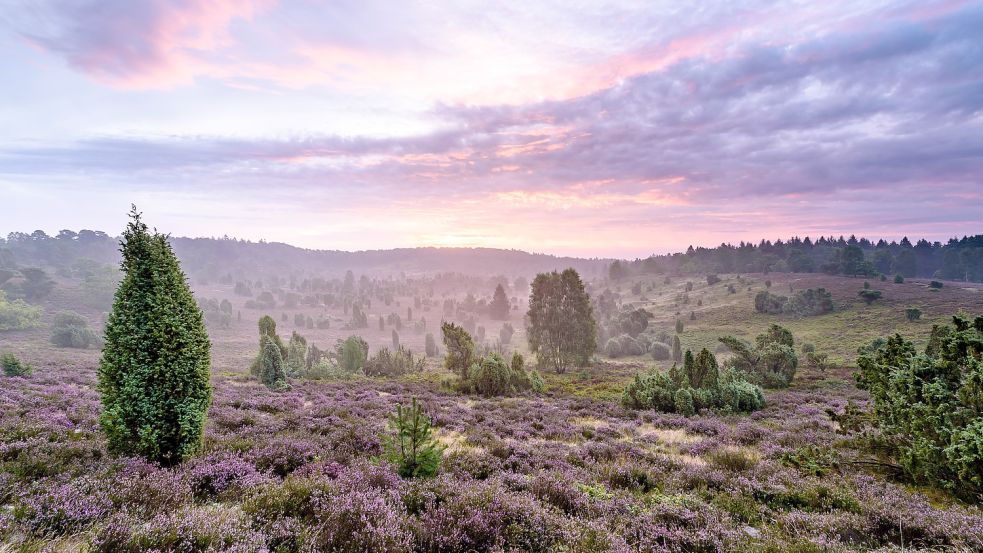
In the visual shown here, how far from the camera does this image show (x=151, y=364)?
24.5ft

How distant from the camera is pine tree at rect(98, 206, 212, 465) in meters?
7.33

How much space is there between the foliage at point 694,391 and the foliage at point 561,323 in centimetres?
2878

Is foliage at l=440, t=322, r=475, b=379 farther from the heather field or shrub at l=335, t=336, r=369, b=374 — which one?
shrub at l=335, t=336, r=369, b=374

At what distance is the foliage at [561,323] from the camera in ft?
171

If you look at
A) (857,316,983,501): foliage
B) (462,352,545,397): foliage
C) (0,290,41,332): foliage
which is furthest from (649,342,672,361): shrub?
(0,290,41,332): foliage

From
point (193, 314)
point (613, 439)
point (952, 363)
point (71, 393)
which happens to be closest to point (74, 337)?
point (71, 393)

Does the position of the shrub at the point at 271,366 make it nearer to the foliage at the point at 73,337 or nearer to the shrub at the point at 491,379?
the shrub at the point at 491,379

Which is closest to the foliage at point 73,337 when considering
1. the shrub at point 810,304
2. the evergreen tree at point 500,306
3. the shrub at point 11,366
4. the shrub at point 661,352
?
the shrub at point 11,366

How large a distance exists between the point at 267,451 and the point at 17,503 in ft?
13.6

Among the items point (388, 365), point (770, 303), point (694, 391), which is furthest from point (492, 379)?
point (770, 303)

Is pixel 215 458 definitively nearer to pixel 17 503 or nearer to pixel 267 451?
pixel 267 451

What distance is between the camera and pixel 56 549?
401 cm

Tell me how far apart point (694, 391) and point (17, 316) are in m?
147

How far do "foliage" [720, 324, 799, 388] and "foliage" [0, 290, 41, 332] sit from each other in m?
147
